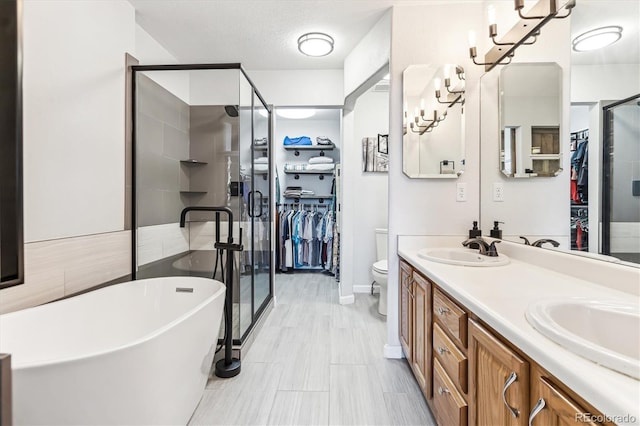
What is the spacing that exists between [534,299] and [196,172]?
2576 millimetres

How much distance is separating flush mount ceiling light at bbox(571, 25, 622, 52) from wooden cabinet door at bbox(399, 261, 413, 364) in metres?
1.37

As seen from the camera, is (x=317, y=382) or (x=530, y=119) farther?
(x=317, y=382)

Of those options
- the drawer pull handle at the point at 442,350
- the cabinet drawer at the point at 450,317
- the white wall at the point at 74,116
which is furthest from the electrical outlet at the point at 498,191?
the white wall at the point at 74,116

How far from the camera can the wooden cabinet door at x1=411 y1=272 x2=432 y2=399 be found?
155 centimetres

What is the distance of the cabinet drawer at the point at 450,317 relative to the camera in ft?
3.76

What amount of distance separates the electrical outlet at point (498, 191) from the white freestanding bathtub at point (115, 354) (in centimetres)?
192

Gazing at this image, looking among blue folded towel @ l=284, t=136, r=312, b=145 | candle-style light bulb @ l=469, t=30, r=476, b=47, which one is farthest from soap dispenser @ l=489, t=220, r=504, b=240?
blue folded towel @ l=284, t=136, r=312, b=145

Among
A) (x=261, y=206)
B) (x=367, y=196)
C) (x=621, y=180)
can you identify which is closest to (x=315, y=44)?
(x=261, y=206)

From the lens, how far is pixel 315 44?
270 cm

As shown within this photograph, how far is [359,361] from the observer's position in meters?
2.18

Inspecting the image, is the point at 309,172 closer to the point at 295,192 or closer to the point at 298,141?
the point at 295,192

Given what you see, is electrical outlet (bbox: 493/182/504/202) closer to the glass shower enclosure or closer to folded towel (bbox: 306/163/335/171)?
the glass shower enclosure

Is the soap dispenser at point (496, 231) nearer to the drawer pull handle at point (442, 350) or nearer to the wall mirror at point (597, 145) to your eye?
the wall mirror at point (597, 145)

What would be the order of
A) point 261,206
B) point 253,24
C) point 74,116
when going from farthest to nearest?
1. point 261,206
2. point 253,24
3. point 74,116
